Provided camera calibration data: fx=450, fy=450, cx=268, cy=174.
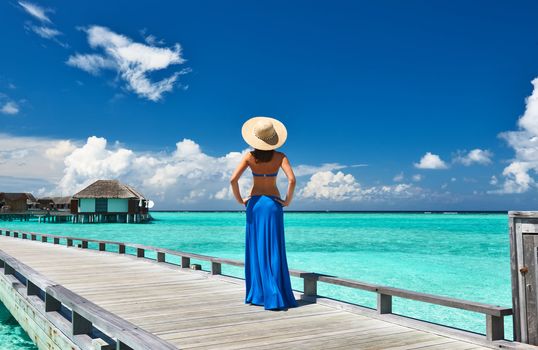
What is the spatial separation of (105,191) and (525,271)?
59.4m

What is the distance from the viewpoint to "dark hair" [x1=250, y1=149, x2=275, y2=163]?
17.2 ft

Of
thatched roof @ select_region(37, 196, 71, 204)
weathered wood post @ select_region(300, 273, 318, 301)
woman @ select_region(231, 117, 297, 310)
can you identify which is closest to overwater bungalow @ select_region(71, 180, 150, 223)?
thatched roof @ select_region(37, 196, 71, 204)

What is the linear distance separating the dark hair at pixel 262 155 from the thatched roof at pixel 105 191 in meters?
56.5

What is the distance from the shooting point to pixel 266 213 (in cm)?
514

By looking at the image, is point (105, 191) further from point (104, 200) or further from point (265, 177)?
point (265, 177)

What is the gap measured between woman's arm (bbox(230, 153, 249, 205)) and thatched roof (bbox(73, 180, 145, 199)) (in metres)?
56.2

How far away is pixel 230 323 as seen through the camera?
4.62 meters

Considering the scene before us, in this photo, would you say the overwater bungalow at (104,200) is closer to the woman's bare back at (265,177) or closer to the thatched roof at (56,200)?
the thatched roof at (56,200)

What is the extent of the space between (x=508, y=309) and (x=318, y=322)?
182 cm

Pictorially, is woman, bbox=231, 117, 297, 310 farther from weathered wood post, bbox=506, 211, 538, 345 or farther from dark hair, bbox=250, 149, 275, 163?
weathered wood post, bbox=506, 211, 538, 345

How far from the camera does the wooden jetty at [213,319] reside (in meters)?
3.79

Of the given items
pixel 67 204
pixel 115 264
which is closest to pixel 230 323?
pixel 115 264

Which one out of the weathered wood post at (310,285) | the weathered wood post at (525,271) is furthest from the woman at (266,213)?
the weathered wood post at (525,271)

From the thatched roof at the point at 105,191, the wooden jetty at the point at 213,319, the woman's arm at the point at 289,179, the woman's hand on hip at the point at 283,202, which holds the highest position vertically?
the thatched roof at the point at 105,191
